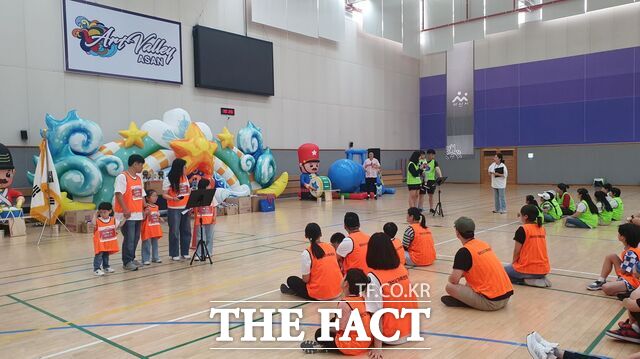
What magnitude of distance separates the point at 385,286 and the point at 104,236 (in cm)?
484

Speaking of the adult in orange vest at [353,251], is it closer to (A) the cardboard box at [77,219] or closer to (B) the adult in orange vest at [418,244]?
(B) the adult in orange vest at [418,244]

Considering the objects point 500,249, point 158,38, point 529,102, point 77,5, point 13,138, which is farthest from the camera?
point 529,102

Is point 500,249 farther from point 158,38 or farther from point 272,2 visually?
point 272,2

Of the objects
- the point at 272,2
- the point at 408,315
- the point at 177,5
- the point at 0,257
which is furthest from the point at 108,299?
the point at 272,2

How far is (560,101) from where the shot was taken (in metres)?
24.1

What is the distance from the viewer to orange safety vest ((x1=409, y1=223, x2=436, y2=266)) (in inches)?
277

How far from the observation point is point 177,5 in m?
17.0

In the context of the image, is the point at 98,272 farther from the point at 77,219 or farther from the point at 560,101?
the point at 560,101

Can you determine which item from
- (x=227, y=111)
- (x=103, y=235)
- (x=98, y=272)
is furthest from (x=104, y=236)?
(x=227, y=111)

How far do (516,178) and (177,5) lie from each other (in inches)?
765

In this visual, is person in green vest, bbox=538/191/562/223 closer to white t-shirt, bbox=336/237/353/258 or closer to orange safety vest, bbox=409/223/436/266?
orange safety vest, bbox=409/223/436/266

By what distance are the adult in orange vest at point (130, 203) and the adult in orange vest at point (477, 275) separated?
4716mm

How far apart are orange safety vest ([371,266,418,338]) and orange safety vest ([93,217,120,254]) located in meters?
4.64

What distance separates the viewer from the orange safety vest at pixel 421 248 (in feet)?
23.1
